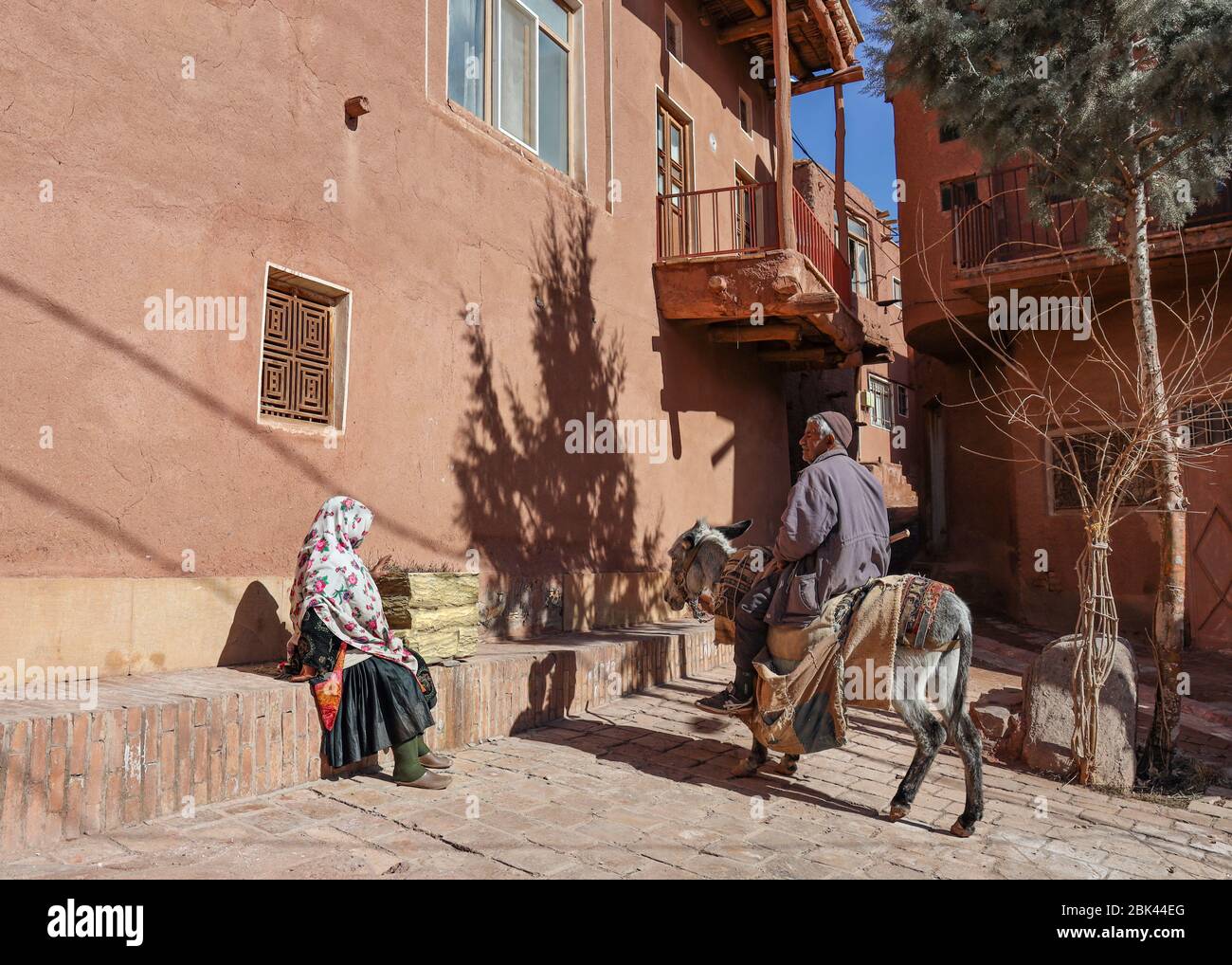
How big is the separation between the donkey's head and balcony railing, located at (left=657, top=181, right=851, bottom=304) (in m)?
5.46

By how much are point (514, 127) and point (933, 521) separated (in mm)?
11338

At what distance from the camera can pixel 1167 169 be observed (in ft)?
22.3

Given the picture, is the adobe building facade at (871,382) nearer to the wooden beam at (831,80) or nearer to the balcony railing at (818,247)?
the balcony railing at (818,247)

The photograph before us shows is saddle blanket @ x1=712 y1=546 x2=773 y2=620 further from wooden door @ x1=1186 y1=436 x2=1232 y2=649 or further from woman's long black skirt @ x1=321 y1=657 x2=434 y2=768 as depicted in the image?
wooden door @ x1=1186 y1=436 x2=1232 y2=649

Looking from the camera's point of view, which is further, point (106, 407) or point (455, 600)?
point (455, 600)

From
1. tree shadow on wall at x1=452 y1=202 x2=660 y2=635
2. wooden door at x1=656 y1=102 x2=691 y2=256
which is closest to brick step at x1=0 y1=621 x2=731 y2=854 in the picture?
tree shadow on wall at x1=452 y1=202 x2=660 y2=635

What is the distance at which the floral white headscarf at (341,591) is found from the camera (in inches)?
183

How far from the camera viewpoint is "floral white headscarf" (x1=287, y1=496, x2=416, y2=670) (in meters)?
4.65

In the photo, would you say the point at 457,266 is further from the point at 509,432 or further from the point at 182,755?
the point at 182,755

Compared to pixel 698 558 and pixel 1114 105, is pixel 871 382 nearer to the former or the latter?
pixel 1114 105

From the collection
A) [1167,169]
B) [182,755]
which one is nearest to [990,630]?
[1167,169]

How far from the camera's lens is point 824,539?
15.7 feet

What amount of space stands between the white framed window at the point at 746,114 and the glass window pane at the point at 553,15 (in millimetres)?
5287

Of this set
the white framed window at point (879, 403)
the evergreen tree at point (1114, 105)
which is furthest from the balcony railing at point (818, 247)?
the white framed window at point (879, 403)
